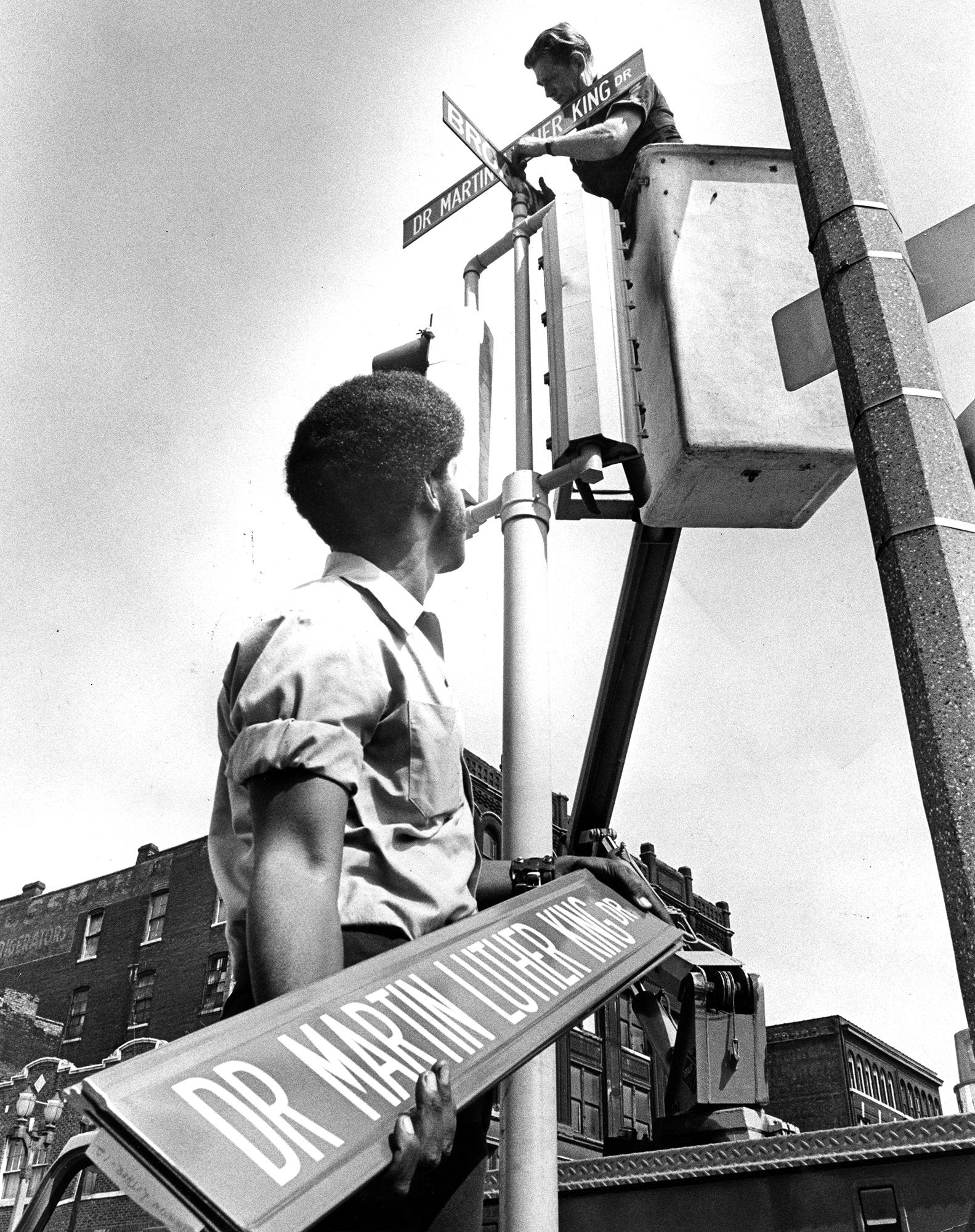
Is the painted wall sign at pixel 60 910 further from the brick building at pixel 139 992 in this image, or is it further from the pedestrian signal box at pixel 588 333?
the pedestrian signal box at pixel 588 333

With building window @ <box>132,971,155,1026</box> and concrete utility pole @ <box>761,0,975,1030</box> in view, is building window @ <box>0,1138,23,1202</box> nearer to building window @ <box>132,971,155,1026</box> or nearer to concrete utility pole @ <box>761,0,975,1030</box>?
building window @ <box>132,971,155,1026</box>

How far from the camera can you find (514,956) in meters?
1.28

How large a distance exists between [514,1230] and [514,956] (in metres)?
2.55

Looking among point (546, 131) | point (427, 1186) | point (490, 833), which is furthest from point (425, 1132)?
point (490, 833)

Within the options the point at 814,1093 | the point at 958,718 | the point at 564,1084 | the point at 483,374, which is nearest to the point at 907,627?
the point at 958,718

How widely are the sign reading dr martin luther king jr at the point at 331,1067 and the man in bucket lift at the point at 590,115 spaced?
15.6 feet

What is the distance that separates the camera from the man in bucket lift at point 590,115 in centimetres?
535

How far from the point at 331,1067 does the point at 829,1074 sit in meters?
54.6

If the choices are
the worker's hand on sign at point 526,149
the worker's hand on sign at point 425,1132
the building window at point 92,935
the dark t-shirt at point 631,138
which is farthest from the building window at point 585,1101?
the worker's hand on sign at point 425,1132

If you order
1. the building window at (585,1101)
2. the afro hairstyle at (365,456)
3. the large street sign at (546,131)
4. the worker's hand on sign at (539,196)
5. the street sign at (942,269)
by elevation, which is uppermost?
the building window at (585,1101)

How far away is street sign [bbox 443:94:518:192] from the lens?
17.8 ft

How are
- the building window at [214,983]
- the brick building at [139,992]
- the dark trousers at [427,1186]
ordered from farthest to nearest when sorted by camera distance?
1. the brick building at [139,992]
2. the building window at [214,983]
3. the dark trousers at [427,1186]

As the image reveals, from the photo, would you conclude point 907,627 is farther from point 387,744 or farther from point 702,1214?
point 702,1214

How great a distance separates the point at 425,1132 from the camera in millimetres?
936
